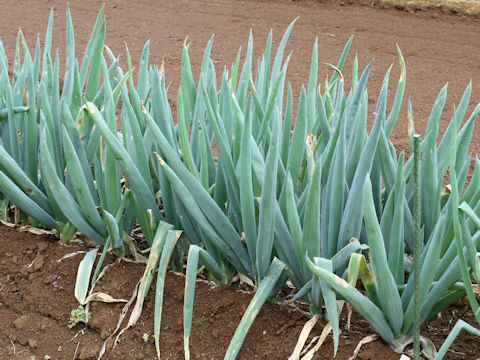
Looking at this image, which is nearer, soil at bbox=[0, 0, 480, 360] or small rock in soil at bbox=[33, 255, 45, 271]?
soil at bbox=[0, 0, 480, 360]

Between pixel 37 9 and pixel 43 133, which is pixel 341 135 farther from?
pixel 37 9

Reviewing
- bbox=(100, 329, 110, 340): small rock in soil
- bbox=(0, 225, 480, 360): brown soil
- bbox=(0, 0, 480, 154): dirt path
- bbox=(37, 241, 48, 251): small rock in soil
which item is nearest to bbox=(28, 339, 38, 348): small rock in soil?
bbox=(0, 225, 480, 360): brown soil

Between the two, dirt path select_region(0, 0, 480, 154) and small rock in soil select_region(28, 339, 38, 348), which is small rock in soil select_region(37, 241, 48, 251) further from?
dirt path select_region(0, 0, 480, 154)

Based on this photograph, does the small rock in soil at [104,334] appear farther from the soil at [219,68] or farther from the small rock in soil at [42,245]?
the small rock in soil at [42,245]

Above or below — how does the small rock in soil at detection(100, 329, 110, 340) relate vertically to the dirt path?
below

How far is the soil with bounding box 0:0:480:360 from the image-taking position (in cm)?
139

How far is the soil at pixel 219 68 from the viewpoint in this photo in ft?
4.57

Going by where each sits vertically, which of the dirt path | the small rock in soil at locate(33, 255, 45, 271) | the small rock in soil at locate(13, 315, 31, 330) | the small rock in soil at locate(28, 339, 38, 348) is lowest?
the small rock in soil at locate(28, 339, 38, 348)

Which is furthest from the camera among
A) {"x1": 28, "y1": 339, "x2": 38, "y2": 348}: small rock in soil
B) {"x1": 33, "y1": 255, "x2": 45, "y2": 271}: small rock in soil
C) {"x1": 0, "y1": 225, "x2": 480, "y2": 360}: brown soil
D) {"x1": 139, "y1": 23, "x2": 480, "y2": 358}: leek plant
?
{"x1": 33, "y1": 255, "x2": 45, "y2": 271}: small rock in soil

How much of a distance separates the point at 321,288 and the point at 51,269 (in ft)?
2.40

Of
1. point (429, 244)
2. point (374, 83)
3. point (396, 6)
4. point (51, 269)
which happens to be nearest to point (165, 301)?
point (51, 269)

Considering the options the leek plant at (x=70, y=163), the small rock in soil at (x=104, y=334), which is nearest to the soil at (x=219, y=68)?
the small rock in soil at (x=104, y=334)

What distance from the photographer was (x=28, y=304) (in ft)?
5.11

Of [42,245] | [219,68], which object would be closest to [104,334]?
[42,245]
